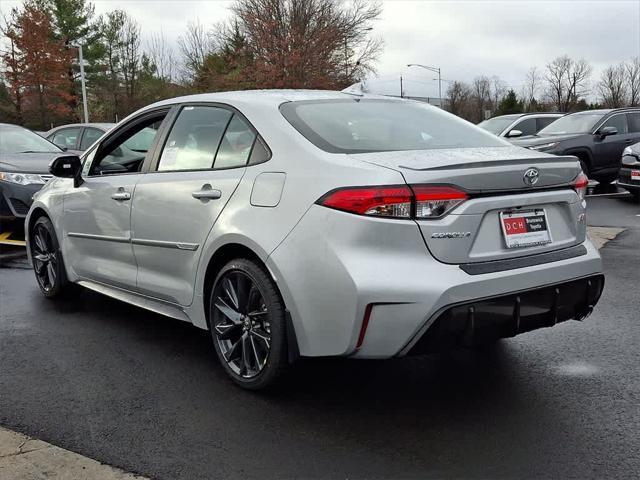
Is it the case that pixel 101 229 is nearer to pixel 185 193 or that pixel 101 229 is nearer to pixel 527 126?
pixel 185 193

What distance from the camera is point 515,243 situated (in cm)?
308

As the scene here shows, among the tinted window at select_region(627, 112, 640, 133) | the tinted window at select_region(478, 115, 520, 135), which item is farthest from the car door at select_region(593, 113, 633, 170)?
the tinted window at select_region(478, 115, 520, 135)

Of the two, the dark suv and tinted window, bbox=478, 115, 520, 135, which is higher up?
tinted window, bbox=478, 115, 520, 135

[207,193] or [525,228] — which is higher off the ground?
[207,193]

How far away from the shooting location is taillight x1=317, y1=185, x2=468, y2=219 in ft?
9.38

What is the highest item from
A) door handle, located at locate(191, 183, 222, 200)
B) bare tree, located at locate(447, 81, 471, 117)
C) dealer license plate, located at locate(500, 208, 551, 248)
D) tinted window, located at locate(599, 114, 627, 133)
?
bare tree, located at locate(447, 81, 471, 117)

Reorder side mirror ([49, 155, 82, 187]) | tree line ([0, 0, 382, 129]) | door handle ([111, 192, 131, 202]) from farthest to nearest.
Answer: tree line ([0, 0, 382, 129]), side mirror ([49, 155, 82, 187]), door handle ([111, 192, 131, 202])

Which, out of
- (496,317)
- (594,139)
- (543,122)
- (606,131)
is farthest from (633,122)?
(496,317)

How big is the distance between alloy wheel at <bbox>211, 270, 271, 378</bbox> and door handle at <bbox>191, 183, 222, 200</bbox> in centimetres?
43

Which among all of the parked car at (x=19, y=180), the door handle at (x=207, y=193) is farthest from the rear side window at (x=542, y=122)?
the door handle at (x=207, y=193)

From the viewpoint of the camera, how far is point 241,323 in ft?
11.4

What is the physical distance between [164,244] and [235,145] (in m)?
0.76

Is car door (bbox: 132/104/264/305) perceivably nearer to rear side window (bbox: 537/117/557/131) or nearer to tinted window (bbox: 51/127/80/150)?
tinted window (bbox: 51/127/80/150)

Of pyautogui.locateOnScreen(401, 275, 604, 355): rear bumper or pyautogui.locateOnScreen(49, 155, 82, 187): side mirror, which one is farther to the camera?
pyautogui.locateOnScreen(49, 155, 82, 187): side mirror
